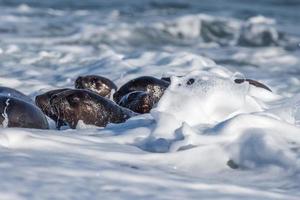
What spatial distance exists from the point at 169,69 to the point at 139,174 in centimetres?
487

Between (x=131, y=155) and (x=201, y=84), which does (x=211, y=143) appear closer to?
(x=131, y=155)

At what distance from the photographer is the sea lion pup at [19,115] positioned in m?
3.88

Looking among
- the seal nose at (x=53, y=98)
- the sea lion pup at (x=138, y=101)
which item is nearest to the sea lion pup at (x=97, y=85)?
the sea lion pup at (x=138, y=101)

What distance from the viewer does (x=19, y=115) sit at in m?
3.92

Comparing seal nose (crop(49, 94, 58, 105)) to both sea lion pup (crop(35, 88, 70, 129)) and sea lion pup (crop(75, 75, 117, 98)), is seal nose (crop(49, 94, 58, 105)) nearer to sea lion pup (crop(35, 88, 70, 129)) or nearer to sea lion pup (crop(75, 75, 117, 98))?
sea lion pup (crop(35, 88, 70, 129))

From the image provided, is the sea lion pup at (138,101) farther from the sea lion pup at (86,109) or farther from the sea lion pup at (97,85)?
the sea lion pup at (97,85)

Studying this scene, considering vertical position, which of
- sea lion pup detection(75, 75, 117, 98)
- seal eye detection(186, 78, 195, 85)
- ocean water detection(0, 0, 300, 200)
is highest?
seal eye detection(186, 78, 195, 85)

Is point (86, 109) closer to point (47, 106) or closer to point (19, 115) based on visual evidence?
point (47, 106)

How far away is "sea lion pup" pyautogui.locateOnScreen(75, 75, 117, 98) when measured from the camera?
18.6 feet

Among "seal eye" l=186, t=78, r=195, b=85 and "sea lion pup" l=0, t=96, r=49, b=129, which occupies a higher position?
"seal eye" l=186, t=78, r=195, b=85

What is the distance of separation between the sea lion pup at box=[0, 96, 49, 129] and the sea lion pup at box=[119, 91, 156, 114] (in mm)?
854

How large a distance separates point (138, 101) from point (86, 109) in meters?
0.43

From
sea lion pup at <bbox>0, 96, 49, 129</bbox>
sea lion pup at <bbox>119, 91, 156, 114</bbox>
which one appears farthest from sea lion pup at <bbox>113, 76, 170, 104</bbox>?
sea lion pup at <bbox>0, 96, 49, 129</bbox>

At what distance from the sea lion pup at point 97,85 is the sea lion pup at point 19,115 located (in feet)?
5.32
